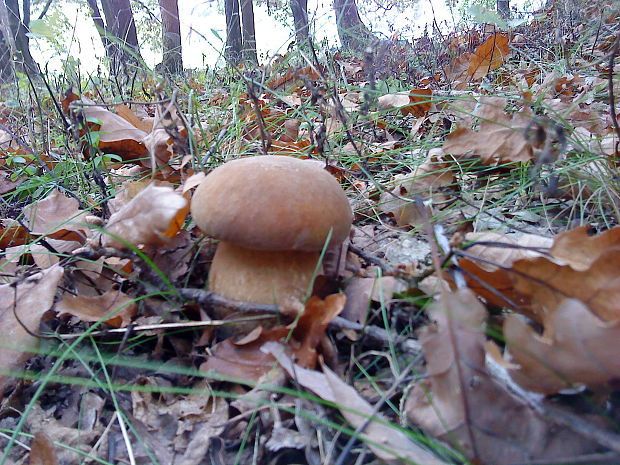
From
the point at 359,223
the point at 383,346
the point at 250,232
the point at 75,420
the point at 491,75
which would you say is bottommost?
the point at 75,420

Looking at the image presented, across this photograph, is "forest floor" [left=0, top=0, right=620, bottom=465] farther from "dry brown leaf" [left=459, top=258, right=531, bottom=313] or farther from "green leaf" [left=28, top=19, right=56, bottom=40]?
Answer: "green leaf" [left=28, top=19, right=56, bottom=40]

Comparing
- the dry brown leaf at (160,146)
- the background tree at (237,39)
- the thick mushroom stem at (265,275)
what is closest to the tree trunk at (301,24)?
the background tree at (237,39)

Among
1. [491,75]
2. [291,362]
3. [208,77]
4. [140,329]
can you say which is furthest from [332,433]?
[208,77]

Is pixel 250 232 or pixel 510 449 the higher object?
pixel 250 232

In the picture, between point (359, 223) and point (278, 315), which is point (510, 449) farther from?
point (359, 223)

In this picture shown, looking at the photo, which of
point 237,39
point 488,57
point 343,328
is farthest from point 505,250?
point 237,39

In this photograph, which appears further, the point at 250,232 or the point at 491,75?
the point at 491,75
